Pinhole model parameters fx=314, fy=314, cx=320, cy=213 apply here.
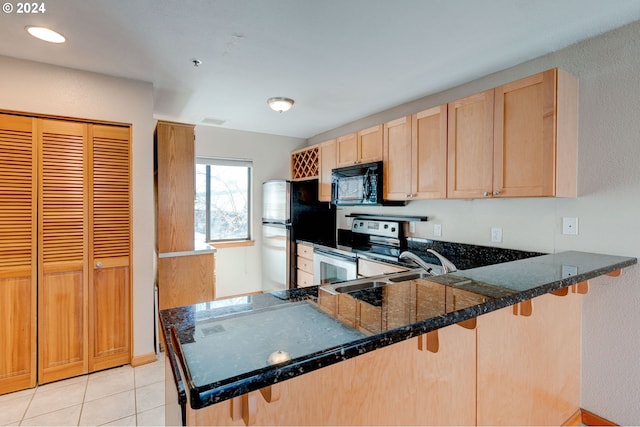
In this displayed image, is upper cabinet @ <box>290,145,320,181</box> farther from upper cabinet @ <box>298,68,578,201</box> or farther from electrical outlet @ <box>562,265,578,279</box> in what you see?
electrical outlet @ <box>562,265,578,279</box>

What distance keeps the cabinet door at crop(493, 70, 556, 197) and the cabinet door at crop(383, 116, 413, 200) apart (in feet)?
2.58

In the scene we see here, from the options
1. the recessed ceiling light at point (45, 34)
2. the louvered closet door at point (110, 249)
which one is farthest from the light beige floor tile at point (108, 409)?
the recessed ceiling light at point (45, 34)

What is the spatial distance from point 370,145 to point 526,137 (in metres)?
1.51

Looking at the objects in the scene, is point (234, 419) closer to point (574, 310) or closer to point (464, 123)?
point (574, 310)

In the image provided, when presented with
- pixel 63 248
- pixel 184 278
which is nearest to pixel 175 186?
pixel 184 278

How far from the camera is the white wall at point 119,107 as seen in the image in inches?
88.6

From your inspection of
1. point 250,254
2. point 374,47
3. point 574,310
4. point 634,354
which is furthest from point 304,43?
point 250,254

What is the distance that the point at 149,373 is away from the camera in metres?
2.54

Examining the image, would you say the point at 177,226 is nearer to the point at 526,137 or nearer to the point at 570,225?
the point at 526,137

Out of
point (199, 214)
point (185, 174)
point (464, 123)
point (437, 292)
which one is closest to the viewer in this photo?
point (437, 292)

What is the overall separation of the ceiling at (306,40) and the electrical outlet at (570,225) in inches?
44.6

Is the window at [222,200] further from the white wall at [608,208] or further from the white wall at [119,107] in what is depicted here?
the white wall at [608,208]

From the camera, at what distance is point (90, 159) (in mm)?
2506

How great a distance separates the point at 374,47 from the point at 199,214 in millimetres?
3154
